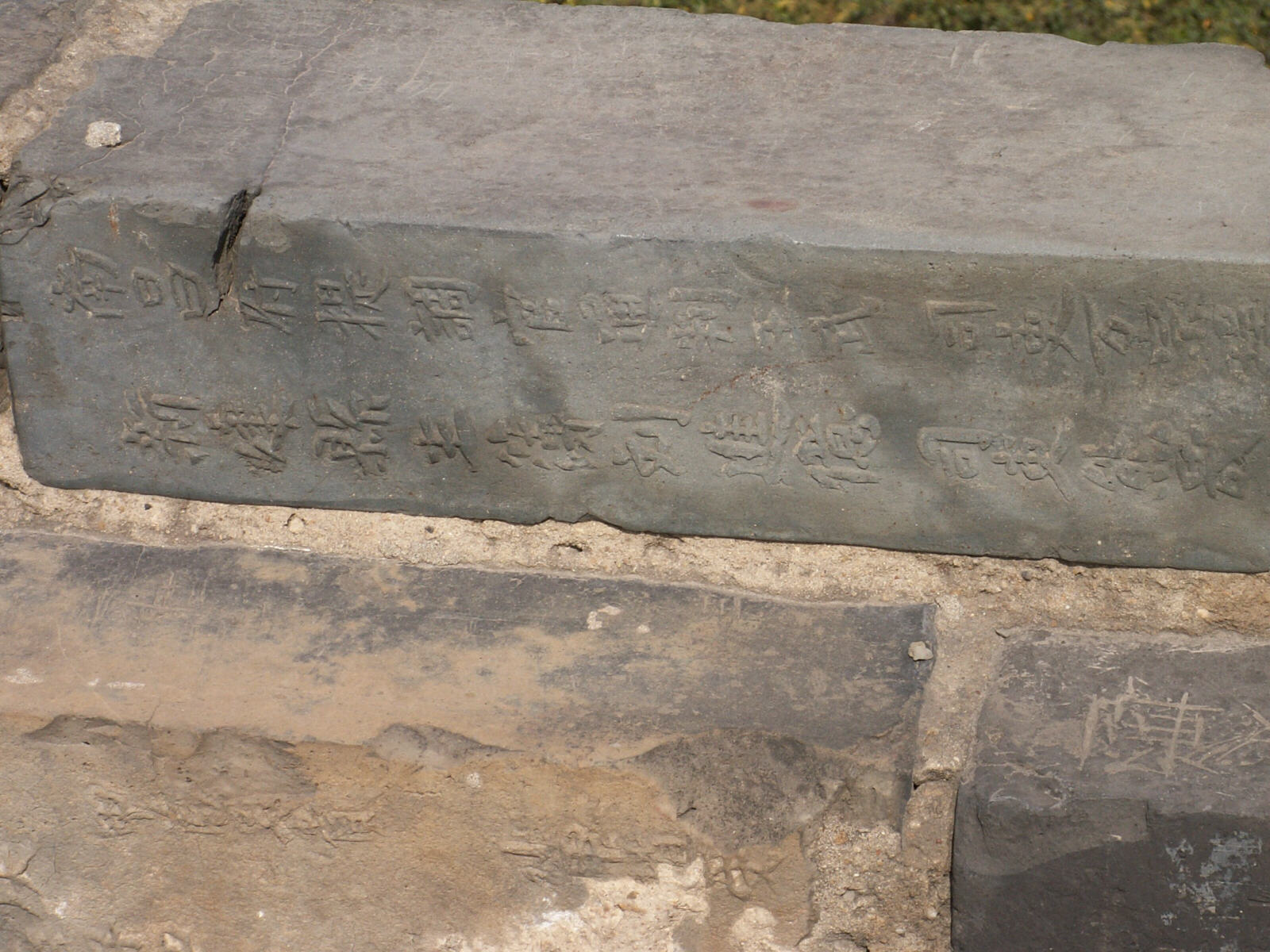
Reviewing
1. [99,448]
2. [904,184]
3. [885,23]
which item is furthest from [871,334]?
[885,23]

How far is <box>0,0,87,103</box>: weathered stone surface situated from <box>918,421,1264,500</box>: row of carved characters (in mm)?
956

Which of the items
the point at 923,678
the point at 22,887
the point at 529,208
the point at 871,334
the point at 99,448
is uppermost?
the point at 529,208

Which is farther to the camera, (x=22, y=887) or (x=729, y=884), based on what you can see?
(x=22, y=887)

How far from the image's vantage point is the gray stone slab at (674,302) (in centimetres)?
120

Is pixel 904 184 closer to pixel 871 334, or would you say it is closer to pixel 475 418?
pixel 871 334

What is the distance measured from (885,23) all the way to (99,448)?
151 cm

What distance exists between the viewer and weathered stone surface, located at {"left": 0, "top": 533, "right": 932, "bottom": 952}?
4.14 feet

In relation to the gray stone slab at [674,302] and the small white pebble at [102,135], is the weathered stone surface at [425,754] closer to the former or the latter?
the gray stone slab at [674,302]

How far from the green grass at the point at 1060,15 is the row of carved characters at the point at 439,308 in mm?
1190

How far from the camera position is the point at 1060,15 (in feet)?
7.59

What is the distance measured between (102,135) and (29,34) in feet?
0.74

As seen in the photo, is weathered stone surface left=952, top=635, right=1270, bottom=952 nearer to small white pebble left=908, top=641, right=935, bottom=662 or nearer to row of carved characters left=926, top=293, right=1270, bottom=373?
small white pebble left=908, top=641, right=935, bottom=662

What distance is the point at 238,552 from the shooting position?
4.56 feet

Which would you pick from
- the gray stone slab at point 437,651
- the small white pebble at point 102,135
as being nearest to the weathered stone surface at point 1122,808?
the gray stone slab at point 437,651
